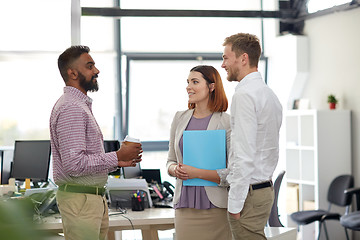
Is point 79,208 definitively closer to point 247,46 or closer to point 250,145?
point 250,145

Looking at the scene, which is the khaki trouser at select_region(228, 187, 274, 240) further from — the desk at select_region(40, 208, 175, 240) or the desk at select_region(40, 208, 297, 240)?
the desk at select_region(40, 208, 175, 240)

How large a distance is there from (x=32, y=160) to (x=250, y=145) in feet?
8.73

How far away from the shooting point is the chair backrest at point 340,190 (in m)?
5.96

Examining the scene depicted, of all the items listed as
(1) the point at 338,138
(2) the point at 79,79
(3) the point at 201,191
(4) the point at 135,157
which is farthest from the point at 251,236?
(1) the point at 338,138

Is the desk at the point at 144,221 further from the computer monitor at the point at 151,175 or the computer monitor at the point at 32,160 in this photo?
the computer monitor at the point at 32,160

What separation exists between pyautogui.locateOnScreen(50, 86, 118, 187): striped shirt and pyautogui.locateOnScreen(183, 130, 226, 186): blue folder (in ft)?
1.44

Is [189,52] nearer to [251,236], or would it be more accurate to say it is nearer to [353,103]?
[353,103]

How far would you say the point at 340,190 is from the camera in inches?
239

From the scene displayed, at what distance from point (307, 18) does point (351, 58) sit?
105cm

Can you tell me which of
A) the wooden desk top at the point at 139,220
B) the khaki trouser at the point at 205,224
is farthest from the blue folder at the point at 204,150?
the wooden desk top at the point at 139,220

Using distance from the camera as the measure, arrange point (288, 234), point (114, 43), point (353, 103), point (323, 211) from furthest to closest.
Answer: point (114, 43), point (353, 103), point (323, 211), point (288, 234)

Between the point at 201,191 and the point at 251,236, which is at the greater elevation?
the point at 201,191

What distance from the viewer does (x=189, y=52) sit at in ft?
24.2

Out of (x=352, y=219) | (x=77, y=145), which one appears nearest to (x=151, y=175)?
(x=77, y=145)
